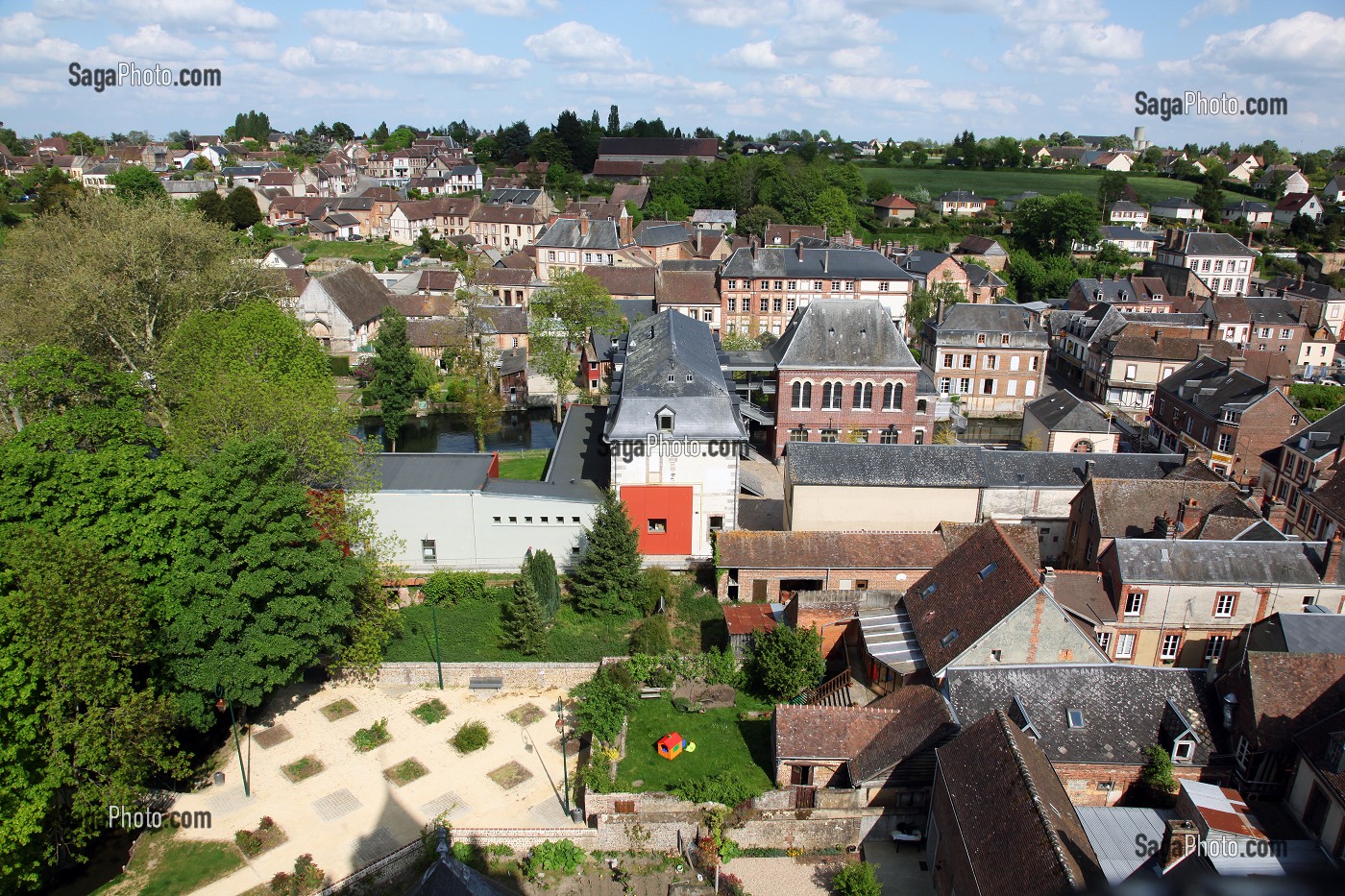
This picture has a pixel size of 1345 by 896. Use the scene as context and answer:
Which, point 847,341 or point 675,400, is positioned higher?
point 847,341

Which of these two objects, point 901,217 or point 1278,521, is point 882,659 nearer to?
point 1278,521

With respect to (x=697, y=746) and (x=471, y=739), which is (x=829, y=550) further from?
(x=471, y=739)

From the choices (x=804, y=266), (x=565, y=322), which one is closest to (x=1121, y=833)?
(x=565, y=322)

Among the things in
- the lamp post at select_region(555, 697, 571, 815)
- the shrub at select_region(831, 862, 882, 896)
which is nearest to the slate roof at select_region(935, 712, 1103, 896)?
the shrub at select_region(831, 862, 882, 896)

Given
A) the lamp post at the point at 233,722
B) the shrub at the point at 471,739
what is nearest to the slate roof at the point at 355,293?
the lamp post at the point at 233,722

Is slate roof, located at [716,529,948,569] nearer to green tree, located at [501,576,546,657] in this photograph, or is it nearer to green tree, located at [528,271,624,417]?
green tree, located at [501,576,546,657]

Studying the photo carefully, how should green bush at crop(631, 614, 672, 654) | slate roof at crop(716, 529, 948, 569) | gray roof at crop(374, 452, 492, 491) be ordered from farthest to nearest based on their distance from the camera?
gray roof at crop(374, 452, 492, 491)
slate roof at crop(716, 529, 948, 569)
green bush at crop(631, 614, 672, 654)

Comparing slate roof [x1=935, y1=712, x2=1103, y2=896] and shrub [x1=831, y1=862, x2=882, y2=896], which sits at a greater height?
slate roof [x1=935, y1=712, x2=1103, y2=896]

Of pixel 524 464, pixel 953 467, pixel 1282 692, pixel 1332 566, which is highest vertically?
pixel 953 467
